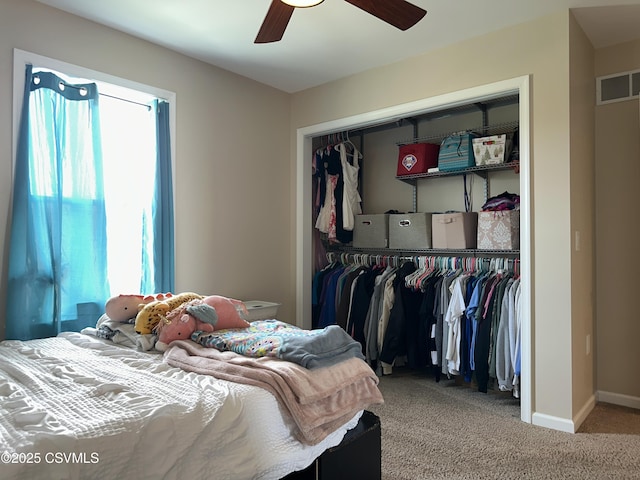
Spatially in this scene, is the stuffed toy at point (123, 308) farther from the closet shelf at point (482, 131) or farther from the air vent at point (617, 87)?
the air vent at point (617, 87)

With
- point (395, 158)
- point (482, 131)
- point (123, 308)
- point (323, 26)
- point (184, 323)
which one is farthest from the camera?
point (395, 158)

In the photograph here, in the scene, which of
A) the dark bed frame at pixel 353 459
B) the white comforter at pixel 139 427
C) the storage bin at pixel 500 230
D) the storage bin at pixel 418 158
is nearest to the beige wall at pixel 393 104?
the storage bin at pixel 500 230

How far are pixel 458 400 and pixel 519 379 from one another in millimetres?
464

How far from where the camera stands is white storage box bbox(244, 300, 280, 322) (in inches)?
134

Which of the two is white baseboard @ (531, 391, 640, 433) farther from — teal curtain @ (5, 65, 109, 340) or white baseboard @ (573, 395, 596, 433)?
teal curtain @ (5, 65, 109, 340)

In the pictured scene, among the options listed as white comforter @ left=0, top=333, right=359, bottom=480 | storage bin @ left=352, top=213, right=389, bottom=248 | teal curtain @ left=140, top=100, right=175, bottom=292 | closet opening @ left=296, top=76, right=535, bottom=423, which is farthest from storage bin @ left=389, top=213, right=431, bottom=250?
white comforter @ left=0, top=333, right=359, bottom=480

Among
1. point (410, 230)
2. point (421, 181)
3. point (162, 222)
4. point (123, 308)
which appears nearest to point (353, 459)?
point (123, 308)

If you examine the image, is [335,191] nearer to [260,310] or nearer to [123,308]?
[260,310]

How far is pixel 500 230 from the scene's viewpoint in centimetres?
335

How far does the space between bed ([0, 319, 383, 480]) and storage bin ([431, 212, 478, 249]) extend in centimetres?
200

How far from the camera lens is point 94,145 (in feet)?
9.23

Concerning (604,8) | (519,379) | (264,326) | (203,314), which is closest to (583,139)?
(604,8)

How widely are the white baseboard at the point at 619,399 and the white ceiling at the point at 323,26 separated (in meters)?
2.49

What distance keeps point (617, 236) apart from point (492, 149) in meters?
1.07
